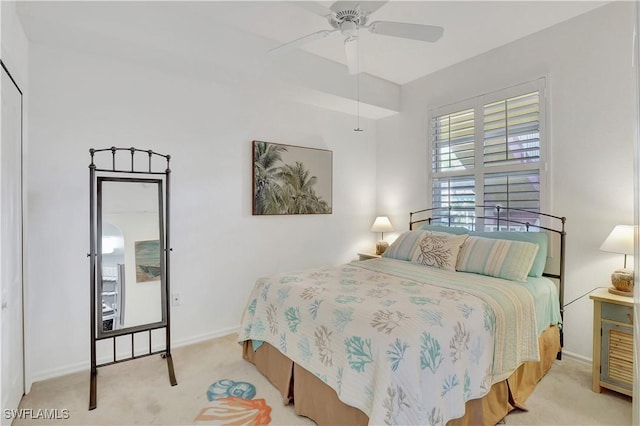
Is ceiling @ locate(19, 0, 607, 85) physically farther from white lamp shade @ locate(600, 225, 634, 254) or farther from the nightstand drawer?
the nightstand drawer

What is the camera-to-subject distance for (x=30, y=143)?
8.09 feet

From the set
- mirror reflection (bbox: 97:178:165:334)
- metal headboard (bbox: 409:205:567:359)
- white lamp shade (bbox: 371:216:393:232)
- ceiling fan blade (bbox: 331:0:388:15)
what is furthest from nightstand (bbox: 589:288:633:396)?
mirror reflection (bbox: 97:178:165:334)

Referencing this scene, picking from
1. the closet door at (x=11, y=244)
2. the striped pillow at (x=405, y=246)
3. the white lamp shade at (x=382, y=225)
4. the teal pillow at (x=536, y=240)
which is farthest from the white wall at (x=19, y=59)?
the teal pillow at (x=536, y=240)

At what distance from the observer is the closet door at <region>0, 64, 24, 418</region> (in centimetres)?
184

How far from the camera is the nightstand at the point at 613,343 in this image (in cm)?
215

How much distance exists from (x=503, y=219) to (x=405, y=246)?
39.9 inches

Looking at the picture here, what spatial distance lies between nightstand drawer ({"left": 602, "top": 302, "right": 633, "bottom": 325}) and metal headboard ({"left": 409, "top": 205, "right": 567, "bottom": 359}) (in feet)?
1.85

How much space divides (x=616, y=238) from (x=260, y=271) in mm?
3104

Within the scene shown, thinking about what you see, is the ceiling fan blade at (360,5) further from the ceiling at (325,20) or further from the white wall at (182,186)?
the white wall at (182,186)

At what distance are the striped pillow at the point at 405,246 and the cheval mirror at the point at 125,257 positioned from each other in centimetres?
212

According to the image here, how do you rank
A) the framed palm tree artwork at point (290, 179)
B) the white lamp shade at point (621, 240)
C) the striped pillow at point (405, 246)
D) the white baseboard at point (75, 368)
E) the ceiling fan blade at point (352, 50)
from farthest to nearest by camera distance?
1. the framed palm tree artwork at point (290, 179)
2. the striped pillow at point (405, 246)
3. the white baseboard at point (75, 368)
4. the ceiling fan blade at point (352, 50)
5. the white lamp shade at point (621, 240)

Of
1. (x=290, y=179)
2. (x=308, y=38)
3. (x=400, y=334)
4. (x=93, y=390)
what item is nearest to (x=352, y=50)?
(x=308, y=38)

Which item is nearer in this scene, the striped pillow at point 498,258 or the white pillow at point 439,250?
the striped pillow at point 498,258

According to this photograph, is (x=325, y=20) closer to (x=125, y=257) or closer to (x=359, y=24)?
(x=359, y=24)
